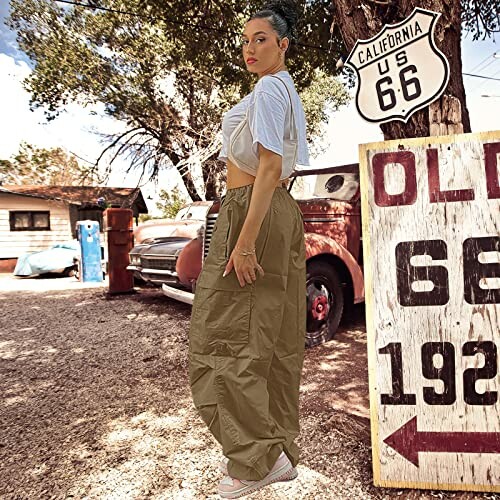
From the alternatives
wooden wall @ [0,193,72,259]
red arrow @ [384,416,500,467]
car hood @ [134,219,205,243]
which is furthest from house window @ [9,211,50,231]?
red arrow @ [384,416,500,467]

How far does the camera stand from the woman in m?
1.69

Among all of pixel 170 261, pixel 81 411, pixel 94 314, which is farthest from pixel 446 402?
pixel 94 314

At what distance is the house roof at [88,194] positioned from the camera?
17.4 m

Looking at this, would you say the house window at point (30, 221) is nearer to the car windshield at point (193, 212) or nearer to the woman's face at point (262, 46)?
the car windshield at point (193, 212)

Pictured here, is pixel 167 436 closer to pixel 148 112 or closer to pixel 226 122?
pixel 226 122

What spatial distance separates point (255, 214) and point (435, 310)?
0.96 metres

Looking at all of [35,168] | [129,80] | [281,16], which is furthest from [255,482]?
[35,168]

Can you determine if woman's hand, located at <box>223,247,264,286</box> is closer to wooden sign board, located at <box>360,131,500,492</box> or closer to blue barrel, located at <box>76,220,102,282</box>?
wooden sign board, located at <box>360,131,500,492</box>

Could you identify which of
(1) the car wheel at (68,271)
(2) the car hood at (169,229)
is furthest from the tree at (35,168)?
(2) the car hood at (169,229)

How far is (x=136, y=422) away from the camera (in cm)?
276

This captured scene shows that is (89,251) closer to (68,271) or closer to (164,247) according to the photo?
(68,271)

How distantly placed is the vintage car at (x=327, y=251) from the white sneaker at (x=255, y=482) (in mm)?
2519

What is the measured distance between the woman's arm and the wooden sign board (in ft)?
1.87

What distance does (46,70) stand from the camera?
15758 millimetres
